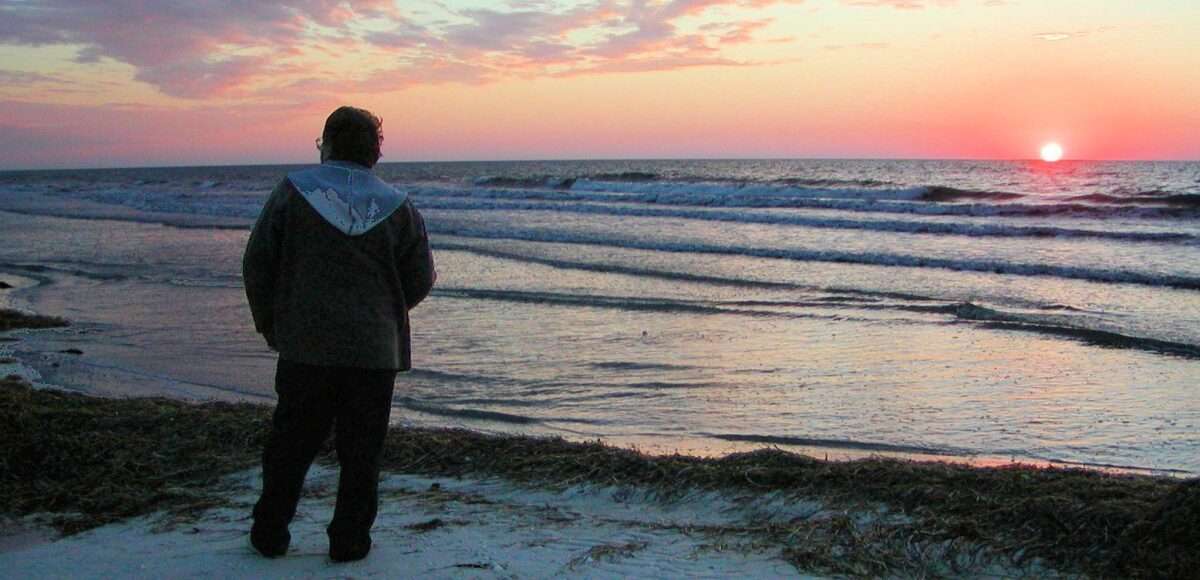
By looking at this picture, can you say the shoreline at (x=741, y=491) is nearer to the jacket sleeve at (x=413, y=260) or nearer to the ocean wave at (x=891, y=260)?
the jacket sleeve at (x=413, y=260)

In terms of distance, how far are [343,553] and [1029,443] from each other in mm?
4417

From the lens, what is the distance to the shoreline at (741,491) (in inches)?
150

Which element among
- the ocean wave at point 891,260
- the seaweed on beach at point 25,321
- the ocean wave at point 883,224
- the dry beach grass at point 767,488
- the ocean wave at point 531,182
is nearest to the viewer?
the dry beach grass at point 767,488

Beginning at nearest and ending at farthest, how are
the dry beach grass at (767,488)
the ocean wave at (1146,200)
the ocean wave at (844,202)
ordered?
the dry beach grass at (767,488), the ocean wave at (844,202), the ocean wave at (1146,200)

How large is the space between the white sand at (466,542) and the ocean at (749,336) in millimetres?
1672

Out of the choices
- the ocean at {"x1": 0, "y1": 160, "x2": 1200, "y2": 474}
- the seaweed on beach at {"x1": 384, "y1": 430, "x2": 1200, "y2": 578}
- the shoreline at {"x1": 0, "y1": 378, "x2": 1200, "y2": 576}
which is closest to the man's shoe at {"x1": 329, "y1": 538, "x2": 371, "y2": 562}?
the shoreline at {"x1": 0, "y1": 378, "x2": 1200, "y2": 576}

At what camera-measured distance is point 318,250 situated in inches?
134

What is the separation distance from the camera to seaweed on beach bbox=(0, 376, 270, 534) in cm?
437

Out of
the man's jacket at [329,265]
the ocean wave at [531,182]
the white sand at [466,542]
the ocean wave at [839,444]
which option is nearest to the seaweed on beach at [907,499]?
the white sand at [466,542]

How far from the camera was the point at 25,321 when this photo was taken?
10922 millimetres

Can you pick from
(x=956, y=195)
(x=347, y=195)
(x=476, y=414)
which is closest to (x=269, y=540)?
(x=347, y=195)

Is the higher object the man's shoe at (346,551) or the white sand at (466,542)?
the man's shoe at (346,551)

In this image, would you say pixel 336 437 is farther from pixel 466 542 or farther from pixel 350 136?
pixel 350 136

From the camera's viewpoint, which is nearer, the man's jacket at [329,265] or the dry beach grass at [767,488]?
the man's jacket at [329,265]
